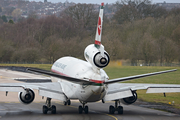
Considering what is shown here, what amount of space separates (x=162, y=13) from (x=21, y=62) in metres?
76.2

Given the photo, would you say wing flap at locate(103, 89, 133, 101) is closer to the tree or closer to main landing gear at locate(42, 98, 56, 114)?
main landing gear at locate(42, 98, 56, 114)

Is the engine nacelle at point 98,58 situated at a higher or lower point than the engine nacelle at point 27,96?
higher

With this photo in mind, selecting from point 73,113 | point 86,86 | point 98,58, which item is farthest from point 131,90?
point 98,58

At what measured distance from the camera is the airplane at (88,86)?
2181 cm

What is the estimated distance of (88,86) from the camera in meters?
23.0

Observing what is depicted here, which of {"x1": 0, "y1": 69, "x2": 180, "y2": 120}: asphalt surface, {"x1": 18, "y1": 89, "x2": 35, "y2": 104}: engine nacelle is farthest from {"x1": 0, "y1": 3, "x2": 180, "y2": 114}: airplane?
{"x1": 0, "y1": 69, "x2": 180, "y2": 120}: asphalt surface

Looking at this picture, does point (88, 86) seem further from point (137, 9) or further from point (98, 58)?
point (137, 9)

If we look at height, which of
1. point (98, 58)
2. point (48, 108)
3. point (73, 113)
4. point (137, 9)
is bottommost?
point (73, 113)

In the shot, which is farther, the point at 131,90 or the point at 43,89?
the point at 131,90

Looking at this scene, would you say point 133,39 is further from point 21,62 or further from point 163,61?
point 21,62

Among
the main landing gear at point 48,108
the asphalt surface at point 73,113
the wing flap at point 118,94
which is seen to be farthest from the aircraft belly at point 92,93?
the main landing gear at point 48,108

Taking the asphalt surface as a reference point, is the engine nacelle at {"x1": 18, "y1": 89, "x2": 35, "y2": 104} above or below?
above

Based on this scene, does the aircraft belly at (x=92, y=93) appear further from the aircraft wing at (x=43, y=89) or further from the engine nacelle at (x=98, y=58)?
the aircraft wing at (x=43, y=89)

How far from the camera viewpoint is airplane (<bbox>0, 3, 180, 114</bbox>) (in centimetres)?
2181
